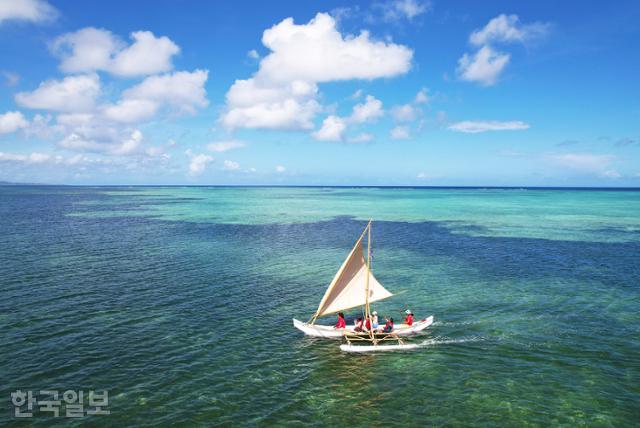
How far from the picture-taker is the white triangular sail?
3497 cm

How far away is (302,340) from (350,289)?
6496 mm

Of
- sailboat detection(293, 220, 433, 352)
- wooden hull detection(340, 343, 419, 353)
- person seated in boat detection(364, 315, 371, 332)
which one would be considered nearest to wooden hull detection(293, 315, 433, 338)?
sailboat detection(293, 220, 433, 352)

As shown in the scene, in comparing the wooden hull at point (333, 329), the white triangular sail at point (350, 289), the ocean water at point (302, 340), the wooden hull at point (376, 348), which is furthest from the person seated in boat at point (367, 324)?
the ocean water at point (302, 340)

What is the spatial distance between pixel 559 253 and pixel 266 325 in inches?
2159

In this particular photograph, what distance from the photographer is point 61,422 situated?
72.6 ft

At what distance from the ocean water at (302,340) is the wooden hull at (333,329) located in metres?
0.87

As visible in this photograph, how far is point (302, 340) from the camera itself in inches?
1293

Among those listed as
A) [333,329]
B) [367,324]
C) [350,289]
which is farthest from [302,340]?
[350,289]

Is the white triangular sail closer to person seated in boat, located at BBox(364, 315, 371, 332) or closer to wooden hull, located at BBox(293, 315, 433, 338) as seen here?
wooden hull, located at BBox(293, 315, 433, 338)

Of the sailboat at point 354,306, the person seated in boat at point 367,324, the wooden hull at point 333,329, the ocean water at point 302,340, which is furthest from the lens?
the wooden hull at point 333,329

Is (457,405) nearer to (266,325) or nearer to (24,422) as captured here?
(266,325)

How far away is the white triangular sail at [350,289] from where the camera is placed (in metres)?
35.0

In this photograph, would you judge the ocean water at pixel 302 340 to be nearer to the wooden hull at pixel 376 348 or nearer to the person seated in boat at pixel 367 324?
the wooden hull at pixel 376 348

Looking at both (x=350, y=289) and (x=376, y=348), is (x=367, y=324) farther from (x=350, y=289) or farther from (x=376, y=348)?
(x=350, y=289)
